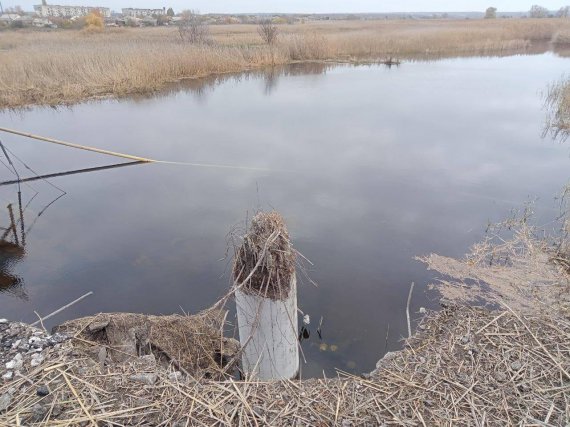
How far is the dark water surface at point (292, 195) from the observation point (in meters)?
4.27

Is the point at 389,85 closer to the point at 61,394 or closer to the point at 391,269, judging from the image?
the point at 391,269

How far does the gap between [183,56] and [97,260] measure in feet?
43.8

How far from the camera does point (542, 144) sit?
870cm

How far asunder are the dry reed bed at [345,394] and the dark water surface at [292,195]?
110 centimetres

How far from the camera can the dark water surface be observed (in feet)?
14.0

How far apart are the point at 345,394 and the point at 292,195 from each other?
4.39 metres

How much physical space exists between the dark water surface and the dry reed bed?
110cm

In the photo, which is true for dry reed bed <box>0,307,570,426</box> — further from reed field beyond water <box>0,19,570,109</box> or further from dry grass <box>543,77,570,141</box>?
reed field beyond water <box>0,19,570,109</box>

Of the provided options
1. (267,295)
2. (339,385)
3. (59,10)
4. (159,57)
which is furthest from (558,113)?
(59,10)

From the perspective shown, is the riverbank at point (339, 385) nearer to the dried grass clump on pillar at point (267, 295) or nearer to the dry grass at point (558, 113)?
the dried grass clump on pillar at point (267, 295)

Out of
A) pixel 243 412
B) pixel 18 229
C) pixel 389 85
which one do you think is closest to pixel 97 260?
pixel 18 229

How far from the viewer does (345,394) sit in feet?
7.51

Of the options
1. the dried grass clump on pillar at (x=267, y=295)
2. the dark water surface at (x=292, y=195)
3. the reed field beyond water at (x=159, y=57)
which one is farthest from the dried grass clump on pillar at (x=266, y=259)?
the reed field beyond water at (x=159, y=57)

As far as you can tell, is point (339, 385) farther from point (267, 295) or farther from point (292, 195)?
point (292, 195)
